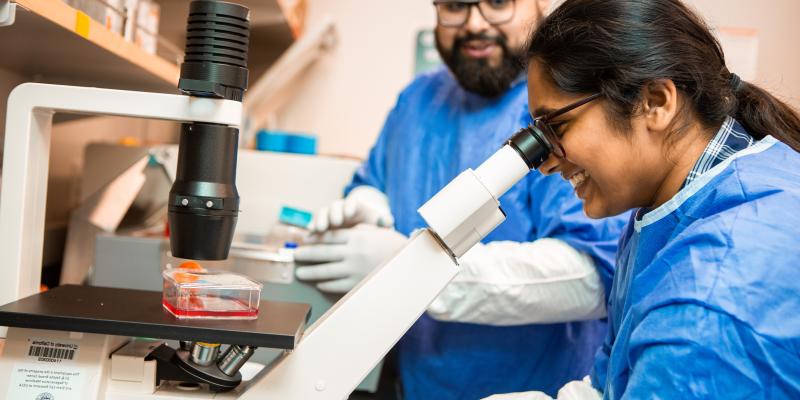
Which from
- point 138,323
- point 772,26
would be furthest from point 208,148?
point 772,26

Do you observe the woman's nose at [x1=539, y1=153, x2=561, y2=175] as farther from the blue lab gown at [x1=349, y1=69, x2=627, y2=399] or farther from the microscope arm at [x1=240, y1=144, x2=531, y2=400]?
the blue lab gown at [x1=349, y1=69, x2=627, y2=399]

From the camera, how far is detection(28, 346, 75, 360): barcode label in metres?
0.80

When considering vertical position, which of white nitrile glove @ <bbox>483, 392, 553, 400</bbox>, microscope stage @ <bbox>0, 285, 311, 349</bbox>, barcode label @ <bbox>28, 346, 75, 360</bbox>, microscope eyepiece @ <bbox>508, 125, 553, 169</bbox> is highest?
microscope eyepiece @ <bbox>508, 125, 553, 169</bbox>

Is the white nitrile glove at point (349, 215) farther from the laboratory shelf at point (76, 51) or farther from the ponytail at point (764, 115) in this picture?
the ponytail at point (764, 115)

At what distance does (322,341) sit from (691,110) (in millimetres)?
555

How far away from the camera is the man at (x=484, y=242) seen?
1301 mm

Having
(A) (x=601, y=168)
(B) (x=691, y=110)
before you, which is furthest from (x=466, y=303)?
(B) (x=691, y=110)

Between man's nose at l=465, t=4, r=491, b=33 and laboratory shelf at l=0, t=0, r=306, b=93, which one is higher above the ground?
man's nose at l=465, t=4, r=491, b=33

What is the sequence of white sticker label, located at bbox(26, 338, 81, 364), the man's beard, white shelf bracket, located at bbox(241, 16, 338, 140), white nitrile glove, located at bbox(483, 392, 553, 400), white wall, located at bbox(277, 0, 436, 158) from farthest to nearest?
white wall, located at bbox(277, 0, 436, 158) → white shelf bracket, located at bbox(241, 16, 338, 140) → the man's beard → white nitrile glove, located at bbox(483, 392, 553, 400) → white sticker label, located at bbox(26, 338, 81, 364)

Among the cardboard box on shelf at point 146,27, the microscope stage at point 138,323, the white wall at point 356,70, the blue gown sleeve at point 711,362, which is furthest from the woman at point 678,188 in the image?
the white wall at point 356,70

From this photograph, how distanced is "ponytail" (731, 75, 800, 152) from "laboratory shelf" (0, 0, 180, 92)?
2.84 ft

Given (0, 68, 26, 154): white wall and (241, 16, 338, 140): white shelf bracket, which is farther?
(241, 16, 338, 140): white shelf bracket

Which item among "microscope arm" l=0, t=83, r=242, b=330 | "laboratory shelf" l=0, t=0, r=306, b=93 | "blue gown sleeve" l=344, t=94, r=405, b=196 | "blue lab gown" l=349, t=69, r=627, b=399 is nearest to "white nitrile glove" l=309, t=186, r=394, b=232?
"blue lab gown" l=349, t=69, r=627, b=399

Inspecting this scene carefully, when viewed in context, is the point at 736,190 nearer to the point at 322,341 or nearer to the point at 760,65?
the point at 322,341
